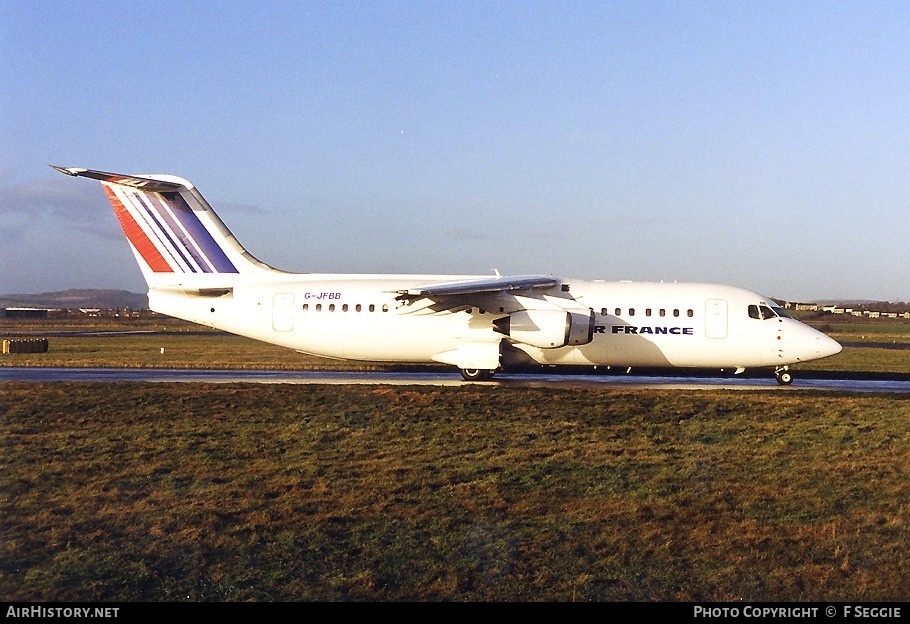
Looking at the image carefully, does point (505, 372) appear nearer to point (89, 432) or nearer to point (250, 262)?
Result: point (250, 262)

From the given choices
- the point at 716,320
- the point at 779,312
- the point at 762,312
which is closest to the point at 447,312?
the point at 716,320

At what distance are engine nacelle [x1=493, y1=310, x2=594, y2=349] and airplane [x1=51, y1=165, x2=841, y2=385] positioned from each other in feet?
0.10

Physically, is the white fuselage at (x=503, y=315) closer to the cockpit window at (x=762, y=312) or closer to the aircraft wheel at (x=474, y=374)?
the cockpit window at (x=762, y=312)

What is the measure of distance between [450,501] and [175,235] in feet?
59.1

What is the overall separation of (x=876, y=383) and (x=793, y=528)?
18.4 metres

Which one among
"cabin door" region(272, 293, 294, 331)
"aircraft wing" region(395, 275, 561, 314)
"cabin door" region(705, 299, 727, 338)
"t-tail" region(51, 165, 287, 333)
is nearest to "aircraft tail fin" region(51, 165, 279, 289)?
"t-tail" region(51, 165, 287, 333)

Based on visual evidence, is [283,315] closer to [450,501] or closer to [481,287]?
[481,287]

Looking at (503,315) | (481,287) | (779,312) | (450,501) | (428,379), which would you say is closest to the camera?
(450,501)

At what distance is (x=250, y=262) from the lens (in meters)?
25.9

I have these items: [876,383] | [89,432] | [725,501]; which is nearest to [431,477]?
[725,501]

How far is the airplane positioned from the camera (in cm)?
2353

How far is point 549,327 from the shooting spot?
2242 cm

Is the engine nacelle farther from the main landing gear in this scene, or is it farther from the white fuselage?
the main landing gear

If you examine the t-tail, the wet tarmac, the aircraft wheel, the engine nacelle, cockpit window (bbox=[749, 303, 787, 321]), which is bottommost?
the wet tarmac
